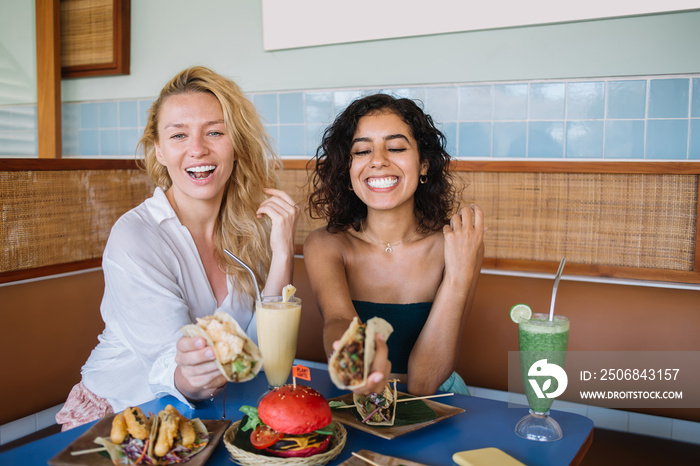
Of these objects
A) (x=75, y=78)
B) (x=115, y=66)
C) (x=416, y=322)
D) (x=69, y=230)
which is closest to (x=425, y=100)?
(x=416, y=322)

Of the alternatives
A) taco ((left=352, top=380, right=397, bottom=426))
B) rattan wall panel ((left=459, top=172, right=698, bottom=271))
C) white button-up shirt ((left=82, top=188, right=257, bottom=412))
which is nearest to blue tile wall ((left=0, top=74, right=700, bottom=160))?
rattan wall panel ((left=459, top=172, right=698, bottom=271))

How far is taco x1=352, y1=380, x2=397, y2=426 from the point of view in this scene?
1334 mm

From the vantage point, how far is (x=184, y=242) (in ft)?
6.25

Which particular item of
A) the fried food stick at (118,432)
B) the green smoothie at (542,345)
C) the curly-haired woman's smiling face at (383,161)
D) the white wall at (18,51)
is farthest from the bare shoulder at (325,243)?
the white wall at (18,51)

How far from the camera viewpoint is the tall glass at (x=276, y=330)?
1.35 metres

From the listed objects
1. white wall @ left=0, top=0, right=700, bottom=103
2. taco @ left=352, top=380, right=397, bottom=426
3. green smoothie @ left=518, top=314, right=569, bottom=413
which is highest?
white wall @ left=0, top=0, right=700, bottom=103

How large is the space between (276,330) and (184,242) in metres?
0.68

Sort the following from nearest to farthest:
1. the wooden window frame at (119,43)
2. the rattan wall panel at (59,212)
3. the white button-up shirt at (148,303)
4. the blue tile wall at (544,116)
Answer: the white button-up shirt at (148,303), the rattan wall panel at (59,212), the blue tile wall at (544,116), the wooden window frame at (119,43)

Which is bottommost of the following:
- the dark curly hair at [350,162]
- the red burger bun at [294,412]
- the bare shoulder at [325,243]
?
the red burger bun at [294,412]

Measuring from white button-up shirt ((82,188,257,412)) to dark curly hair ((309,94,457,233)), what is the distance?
1.56 ft

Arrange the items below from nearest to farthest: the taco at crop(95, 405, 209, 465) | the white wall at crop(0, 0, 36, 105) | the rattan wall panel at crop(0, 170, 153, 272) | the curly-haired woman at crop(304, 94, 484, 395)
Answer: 1. the taco at crop(95, 405, 209, 465)
2. the curly-haired woman at crop(304, 94, 484, 395)
3. the rattan wall panel at crop(0, 170, 153, 272)
4. the white wall at crop(0, 0, 36, 105)

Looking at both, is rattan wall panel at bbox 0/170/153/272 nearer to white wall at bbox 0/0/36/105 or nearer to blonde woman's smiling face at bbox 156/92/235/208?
blonde woman's smiling face at bbox 156/92/235/208

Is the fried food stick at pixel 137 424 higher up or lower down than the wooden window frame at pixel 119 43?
lower down

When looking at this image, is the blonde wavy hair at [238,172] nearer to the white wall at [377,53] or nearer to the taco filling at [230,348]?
the taco filling at [230,348]
